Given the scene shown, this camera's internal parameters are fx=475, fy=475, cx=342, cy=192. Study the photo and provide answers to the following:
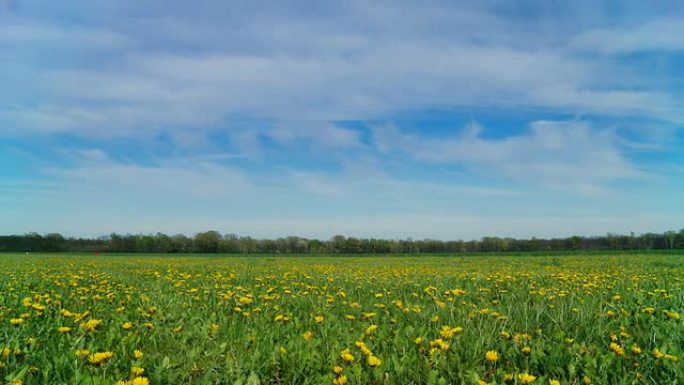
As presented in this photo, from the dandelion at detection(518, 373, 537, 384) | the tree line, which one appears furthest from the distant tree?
the dandelion at detection(518, 373, 537, 384)

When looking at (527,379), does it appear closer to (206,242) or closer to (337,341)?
(337,341)

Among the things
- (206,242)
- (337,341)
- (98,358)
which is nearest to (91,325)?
(98,358)

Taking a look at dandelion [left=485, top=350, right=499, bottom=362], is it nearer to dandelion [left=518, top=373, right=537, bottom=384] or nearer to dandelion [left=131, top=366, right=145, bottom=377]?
dandelion [left=518, top=373, right=537, bottom=384]

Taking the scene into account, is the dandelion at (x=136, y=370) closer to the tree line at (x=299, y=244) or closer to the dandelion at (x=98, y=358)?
the dandelion at (x=98, y=358)

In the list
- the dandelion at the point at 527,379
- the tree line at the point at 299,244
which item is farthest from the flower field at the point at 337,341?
the tree line at the point at 299,244

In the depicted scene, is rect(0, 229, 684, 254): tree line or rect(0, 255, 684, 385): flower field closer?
rect(0, 255, 684, 385): flower field

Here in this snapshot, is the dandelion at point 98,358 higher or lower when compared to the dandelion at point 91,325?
lower

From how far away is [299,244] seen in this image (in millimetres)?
134000

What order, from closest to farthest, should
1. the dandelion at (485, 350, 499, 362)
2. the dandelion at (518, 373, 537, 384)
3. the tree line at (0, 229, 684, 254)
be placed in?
the dandelion at (518, 373, 537, 384), the dandelion at (485, 350, 499, 362), the tree line at (0, 229, 684, 254)

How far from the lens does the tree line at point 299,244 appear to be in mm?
117000

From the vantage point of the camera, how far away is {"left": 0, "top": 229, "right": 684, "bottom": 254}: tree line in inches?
4606

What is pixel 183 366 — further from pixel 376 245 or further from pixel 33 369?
pixel 376 245

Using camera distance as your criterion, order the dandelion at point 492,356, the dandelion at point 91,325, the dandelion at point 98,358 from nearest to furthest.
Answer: the dandelion at point 98,358, the dandelion at point 492,356, the dandelion at point 91,325

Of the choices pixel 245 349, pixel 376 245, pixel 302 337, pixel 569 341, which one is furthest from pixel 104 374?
pixel 376 245
